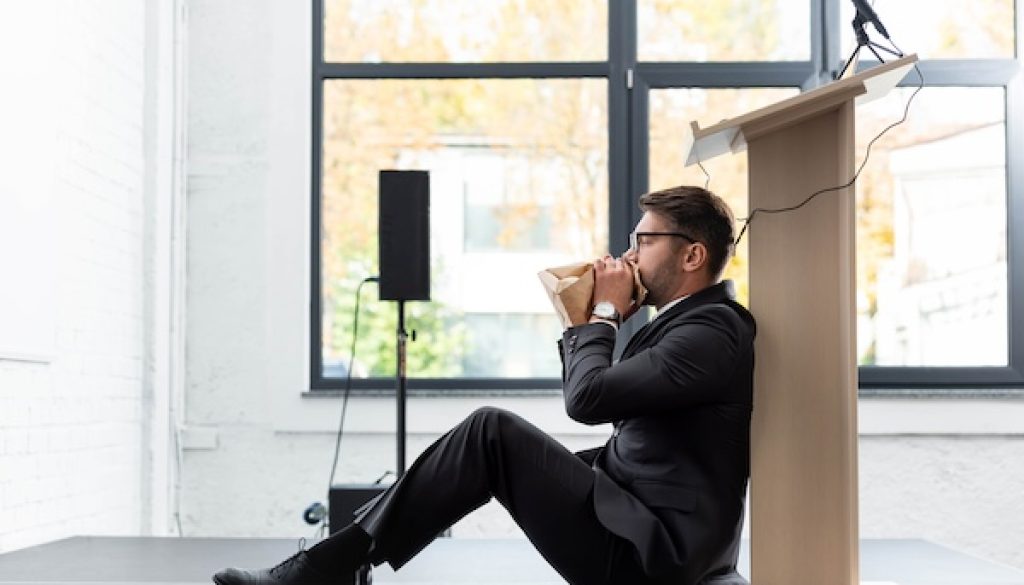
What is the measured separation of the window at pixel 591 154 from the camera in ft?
18.2

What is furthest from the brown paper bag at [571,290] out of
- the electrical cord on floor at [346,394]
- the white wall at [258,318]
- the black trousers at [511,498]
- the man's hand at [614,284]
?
the white wall at [258,318]

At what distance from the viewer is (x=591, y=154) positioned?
5590 mm

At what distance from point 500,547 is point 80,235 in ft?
5.56

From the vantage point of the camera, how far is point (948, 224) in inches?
219

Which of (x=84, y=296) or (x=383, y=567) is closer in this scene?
(x=383, y=567)

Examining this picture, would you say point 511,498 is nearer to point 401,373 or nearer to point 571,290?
point 571,290

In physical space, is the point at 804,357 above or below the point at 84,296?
below

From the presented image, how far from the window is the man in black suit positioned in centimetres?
260

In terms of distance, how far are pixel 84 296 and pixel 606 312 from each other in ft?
7.93

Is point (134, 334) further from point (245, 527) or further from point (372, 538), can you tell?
point (372, 538)

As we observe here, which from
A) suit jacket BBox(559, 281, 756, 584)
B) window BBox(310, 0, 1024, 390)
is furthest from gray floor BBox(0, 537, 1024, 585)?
window BBox(310, 0, 1024, 390)

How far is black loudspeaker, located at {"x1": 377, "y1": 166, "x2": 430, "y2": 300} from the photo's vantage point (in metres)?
4.80

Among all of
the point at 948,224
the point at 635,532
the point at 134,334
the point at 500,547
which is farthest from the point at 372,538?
the point at 948,224

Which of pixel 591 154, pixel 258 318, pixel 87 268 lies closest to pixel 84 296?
pixel 87 268
